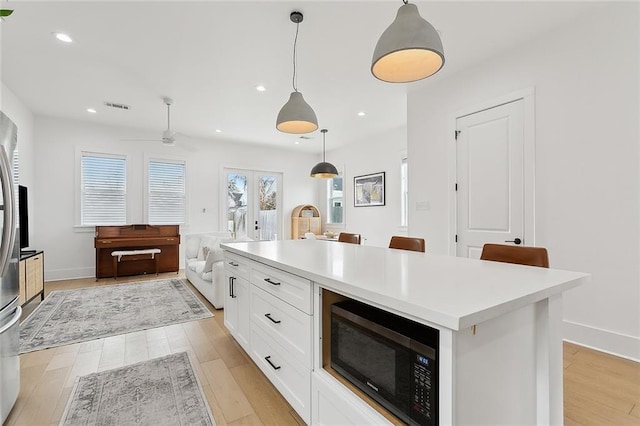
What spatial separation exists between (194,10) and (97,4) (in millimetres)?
745

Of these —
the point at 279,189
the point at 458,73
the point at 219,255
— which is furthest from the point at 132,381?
the point at 279,189

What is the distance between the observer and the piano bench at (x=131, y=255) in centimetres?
512

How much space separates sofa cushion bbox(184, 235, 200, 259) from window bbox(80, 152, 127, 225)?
4.61 ft

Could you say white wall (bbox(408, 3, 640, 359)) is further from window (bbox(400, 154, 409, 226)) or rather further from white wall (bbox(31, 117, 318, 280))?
white wall (bbox(31, 117, 318, 280))

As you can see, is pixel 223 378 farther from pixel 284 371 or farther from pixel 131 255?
pixel 131 255

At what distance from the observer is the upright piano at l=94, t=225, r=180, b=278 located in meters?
5.16

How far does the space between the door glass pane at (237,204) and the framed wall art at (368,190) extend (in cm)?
263

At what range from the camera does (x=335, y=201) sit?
7.57 metres

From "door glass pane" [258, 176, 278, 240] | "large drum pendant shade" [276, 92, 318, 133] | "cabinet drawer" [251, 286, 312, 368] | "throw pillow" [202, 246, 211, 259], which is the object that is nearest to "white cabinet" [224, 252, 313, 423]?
"cabinet drawer" [251, 286, 312, 368]

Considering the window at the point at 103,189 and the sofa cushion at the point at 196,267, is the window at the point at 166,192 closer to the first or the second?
the window at the point at 103,189

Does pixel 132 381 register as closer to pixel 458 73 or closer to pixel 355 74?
pixel 355 74

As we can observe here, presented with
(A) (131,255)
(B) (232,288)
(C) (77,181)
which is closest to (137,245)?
(A) (131,255)

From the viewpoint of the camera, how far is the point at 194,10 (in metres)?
2.42

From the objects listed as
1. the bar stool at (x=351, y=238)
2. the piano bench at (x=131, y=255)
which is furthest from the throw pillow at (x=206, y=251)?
the bar stool at (x=351, y=238)
